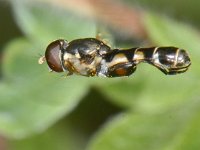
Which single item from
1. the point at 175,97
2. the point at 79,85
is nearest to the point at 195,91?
the point at 175,97

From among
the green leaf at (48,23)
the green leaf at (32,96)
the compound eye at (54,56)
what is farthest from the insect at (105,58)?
the green leaf at (48,23)

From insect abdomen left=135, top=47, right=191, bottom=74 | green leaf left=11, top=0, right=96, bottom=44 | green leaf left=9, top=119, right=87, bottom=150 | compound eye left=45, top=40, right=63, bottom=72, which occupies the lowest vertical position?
insect abdomen left=135, top=47, right=191, bottom=74

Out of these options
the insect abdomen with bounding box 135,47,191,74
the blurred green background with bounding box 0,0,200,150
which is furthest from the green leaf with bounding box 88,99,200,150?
the insect abdomen with bounding box 135,47,191,74

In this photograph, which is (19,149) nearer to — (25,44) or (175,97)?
(25,44)

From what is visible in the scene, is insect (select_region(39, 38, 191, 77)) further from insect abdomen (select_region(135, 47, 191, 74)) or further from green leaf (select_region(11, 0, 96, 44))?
green leaf (select_region(11, 0, 96, 44))

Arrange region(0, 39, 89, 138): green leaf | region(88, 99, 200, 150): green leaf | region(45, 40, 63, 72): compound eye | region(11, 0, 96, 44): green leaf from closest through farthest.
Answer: region(45, 40, 63, 72): compound eye, region(88, 99, 200, 150): green leaf, region(0, 39, 89, 138): green leaf, region(11, 0, 96, 44): green leaf

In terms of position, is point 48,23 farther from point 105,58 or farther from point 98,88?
point 105,58

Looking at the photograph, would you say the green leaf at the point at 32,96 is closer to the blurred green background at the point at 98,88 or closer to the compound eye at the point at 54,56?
the blurred green background at the point at 98,88
